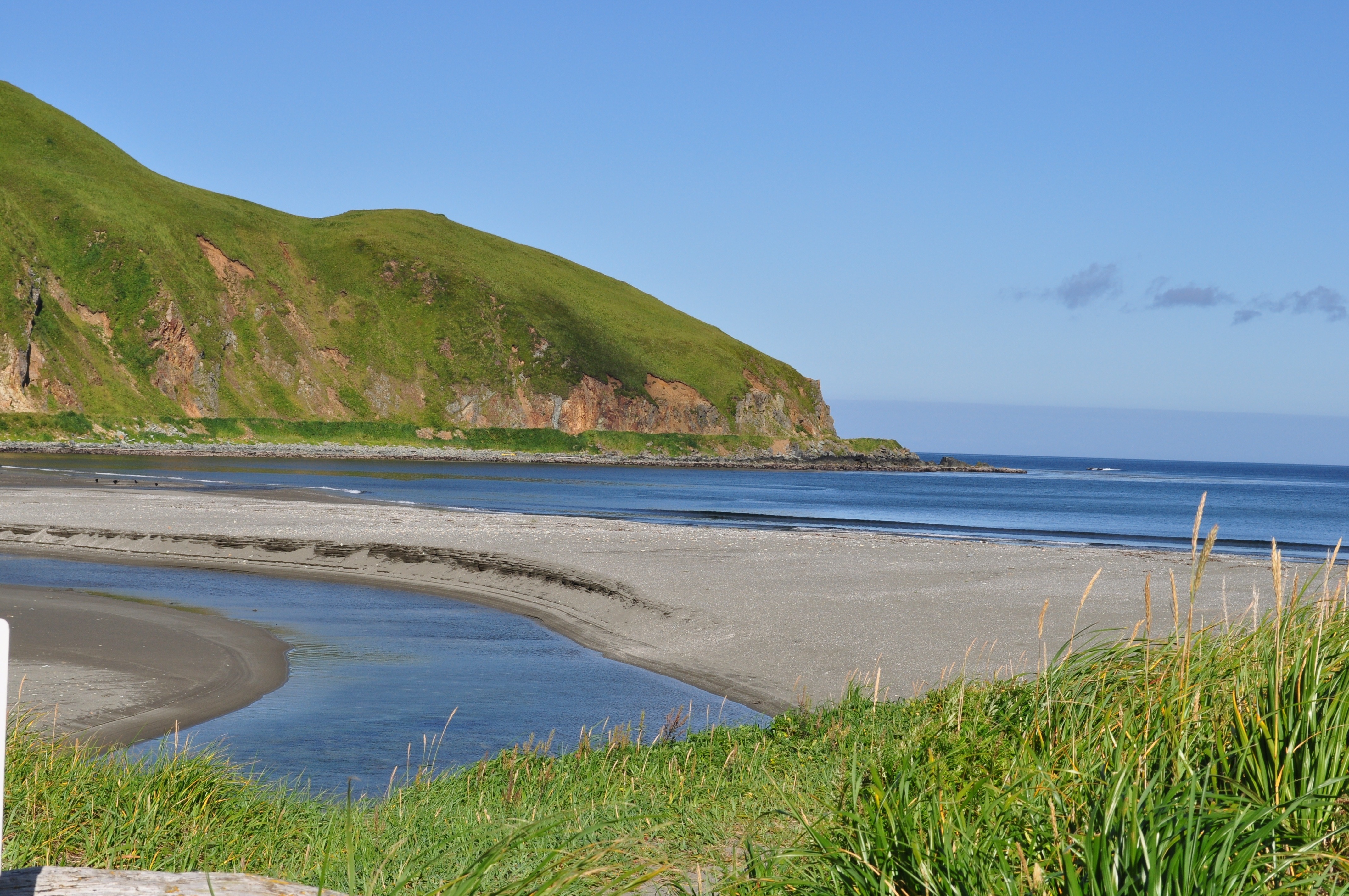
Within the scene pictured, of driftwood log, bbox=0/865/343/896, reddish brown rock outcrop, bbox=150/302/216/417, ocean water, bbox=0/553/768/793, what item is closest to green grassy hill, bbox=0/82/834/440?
reddish brown rock outcrop, bbox=150/302/216/417

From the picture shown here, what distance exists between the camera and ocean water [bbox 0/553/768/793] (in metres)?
9.64

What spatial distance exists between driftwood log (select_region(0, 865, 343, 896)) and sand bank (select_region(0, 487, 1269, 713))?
6769mm

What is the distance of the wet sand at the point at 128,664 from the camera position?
1030 cm

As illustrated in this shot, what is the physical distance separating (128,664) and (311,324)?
115 metres

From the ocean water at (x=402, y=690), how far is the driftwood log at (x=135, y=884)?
3.13 meters

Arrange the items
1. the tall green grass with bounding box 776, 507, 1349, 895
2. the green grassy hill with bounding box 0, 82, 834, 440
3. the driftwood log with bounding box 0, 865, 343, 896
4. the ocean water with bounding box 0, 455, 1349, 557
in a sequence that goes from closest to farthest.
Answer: the driftwood log with bounding box 0, 865, 343, 896, the tall green grass with bounding box 776, 507, 1349, 895, the ocean water with bounding box 0, 455, 1349, 557, the green grassy hill with bounding box 0, 82, 834, 440

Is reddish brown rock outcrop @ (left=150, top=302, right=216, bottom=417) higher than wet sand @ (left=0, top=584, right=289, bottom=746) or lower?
higher

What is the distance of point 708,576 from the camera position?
69.9ft

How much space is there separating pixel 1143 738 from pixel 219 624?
14882mm

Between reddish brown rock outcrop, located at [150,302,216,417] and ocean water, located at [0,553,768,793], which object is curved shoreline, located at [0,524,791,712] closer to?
ocean water, located at [0,553,768,793]

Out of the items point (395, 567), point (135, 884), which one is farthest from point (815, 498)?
point (135, 884)

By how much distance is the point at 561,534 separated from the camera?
28.9 m

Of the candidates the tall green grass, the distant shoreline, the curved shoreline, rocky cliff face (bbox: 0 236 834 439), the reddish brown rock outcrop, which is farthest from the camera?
the reddish brown rock outcrop

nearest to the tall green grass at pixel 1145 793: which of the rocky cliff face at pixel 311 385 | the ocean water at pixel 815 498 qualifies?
the ocean water at pixel 815 498
